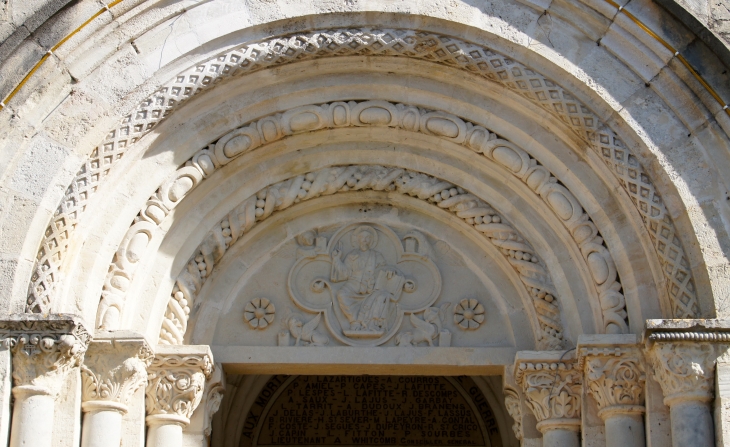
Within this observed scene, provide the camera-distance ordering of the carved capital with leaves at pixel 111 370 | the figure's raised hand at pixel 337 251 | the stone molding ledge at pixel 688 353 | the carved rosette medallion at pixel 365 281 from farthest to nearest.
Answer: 1. the figure's raised hand at pixel 337 251
2. the carved rosette medallion at pixel 365 281
3. the carved capital with leaves at pixel 111 370
4. the stone molding ledge at pixel 688 353

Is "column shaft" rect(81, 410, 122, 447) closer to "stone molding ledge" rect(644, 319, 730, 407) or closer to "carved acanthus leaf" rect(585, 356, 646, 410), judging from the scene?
"carved acanthus leaf" rect(585, 356, 646, 410)

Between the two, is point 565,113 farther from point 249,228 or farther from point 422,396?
point 422,396

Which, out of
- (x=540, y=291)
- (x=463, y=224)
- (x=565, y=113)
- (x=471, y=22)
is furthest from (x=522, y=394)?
(x=471, y=22)

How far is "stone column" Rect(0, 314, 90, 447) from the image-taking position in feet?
26.3

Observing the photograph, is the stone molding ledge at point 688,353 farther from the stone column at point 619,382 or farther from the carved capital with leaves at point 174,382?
the carved capital with leaves at point 174,382

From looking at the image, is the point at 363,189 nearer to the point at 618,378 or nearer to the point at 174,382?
the point at 174,382

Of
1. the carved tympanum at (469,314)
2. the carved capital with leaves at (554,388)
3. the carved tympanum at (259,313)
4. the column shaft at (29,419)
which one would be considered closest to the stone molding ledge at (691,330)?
the carved capital with leaves at (554,388)

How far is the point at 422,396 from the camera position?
12602mm

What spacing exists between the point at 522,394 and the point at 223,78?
344 centimetres

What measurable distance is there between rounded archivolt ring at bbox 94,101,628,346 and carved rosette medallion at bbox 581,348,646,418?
0.27 metres

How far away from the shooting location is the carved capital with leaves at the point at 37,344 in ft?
26.4

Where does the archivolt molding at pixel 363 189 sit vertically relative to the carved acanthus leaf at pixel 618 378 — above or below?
above

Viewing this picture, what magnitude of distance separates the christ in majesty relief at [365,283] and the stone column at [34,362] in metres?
2.41

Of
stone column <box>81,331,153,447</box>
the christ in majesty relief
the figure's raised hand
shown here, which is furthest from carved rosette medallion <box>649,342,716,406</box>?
stone column <box>81,331,153,447</box>
